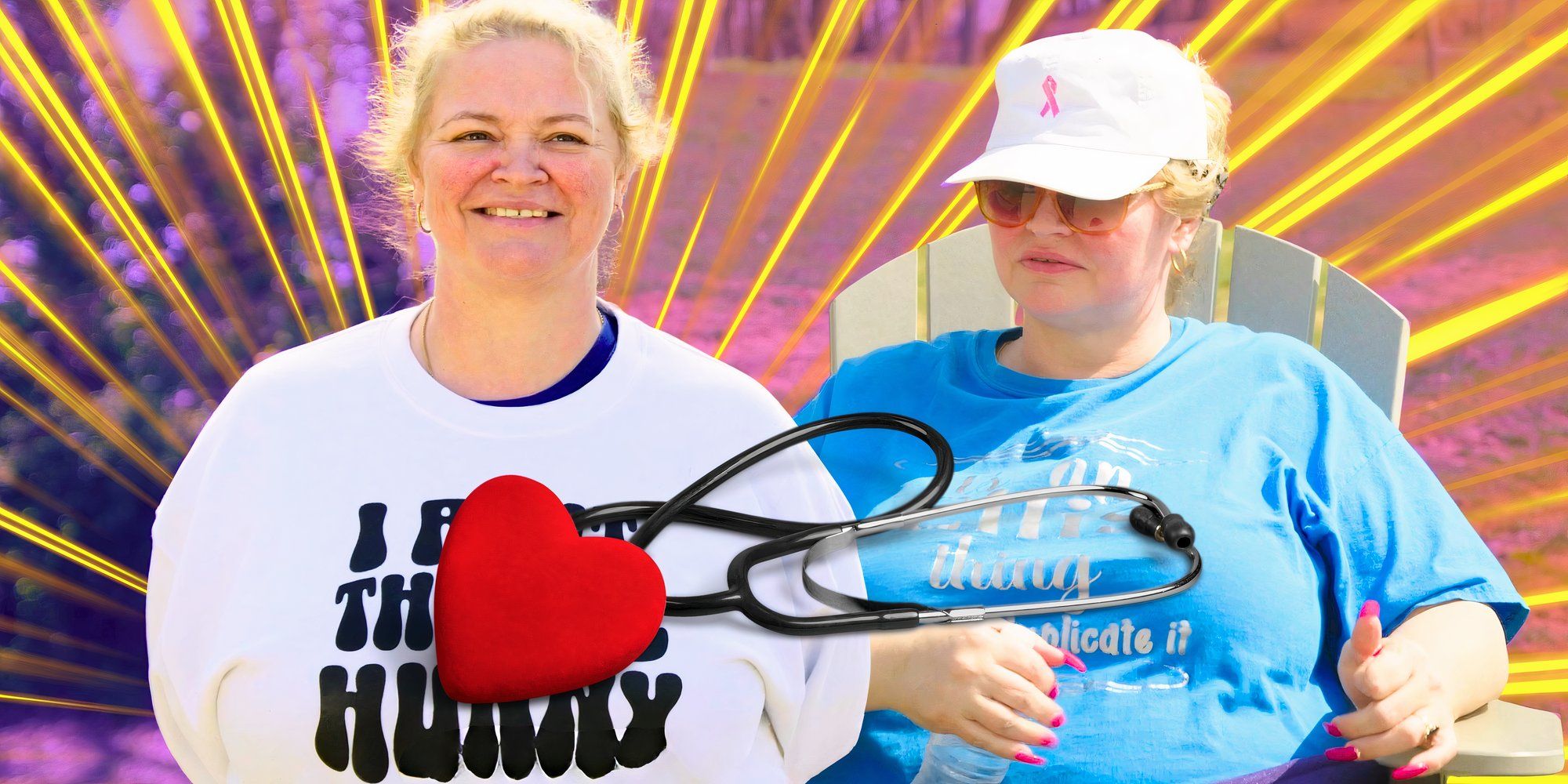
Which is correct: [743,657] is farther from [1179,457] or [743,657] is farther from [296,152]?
[296,152]

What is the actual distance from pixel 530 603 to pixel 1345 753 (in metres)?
0.73

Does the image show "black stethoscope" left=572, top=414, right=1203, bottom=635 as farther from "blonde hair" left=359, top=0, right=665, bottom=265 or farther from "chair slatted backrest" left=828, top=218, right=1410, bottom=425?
"chair slatted backrest" left=828, top=218, right=1410, bottom=425

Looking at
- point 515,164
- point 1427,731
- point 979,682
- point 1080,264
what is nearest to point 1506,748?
point 1427,731

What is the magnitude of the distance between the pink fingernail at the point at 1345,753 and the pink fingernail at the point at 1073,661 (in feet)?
0.75

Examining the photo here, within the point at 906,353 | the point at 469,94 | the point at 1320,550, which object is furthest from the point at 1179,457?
the point at 469,94

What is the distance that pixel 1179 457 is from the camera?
4.36 ft

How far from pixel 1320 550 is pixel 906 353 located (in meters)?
0.50

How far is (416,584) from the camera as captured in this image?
1.05 m

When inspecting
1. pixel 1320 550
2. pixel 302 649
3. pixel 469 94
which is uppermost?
pixel 469 94

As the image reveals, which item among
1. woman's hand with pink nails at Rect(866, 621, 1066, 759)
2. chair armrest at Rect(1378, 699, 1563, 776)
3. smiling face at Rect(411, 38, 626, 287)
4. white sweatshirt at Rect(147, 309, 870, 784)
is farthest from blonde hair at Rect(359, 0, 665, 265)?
chair armrest at Rect(1378, 699, 1563, 776)

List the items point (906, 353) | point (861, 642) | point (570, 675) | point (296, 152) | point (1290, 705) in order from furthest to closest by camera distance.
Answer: point (296, 152), point (906, 353), point (1290, 705), point (861, 642), point (570, 675)

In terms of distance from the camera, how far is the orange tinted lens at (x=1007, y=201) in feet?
4.40

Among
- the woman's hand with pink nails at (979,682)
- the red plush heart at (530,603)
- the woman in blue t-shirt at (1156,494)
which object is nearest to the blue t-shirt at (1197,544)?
the woman in blue t-shirt at (1156,494)

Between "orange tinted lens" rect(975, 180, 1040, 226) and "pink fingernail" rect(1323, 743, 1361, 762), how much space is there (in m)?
0.59
